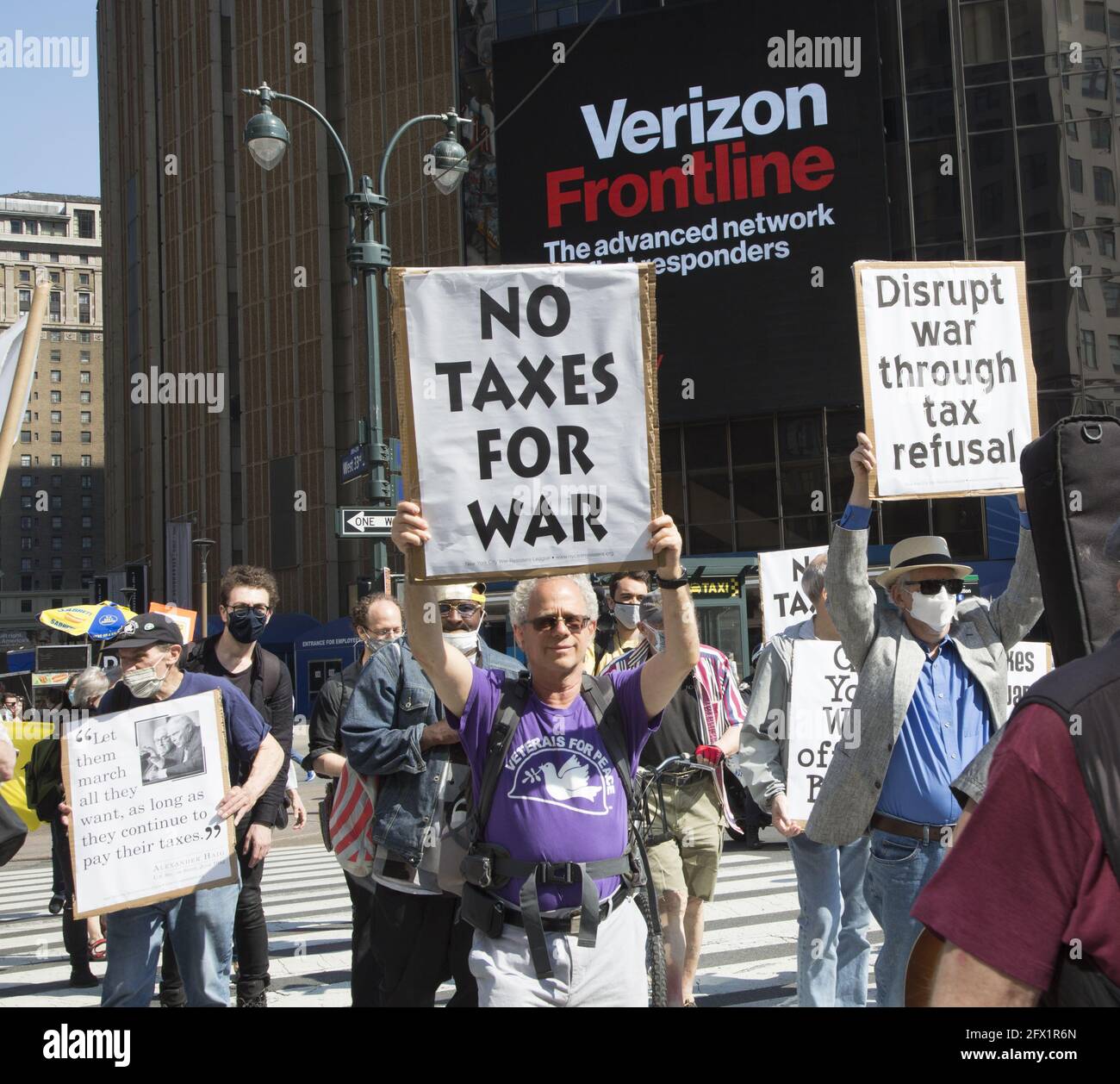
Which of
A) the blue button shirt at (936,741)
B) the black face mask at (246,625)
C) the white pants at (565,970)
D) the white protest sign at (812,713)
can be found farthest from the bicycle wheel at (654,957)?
the black face mask at (246,625)

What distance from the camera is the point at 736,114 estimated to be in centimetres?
3494

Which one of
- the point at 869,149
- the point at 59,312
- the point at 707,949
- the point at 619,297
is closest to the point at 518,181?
the point at 869,149

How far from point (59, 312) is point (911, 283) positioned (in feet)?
483

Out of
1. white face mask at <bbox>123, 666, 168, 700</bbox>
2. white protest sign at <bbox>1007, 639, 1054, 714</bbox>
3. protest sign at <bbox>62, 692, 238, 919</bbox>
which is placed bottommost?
protest sign at <bbox>62, 692, 238, 919</bbox>

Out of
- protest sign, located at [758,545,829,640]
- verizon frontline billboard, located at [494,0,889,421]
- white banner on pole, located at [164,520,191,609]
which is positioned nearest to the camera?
protest sign, located at [758,545,829,640]

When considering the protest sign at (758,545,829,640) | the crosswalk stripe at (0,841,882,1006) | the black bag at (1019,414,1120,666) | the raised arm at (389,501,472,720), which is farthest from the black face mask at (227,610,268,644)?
the black bag at (1019,414,1120,666)

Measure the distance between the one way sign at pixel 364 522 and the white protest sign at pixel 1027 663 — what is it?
742cm

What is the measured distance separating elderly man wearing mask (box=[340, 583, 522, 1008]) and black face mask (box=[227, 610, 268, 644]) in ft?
5.13

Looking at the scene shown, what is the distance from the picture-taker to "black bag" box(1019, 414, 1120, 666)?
249 centimetres

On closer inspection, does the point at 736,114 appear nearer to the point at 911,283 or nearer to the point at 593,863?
the point at 911,283

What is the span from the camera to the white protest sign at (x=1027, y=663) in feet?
21.8

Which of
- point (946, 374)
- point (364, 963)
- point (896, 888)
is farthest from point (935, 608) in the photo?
point (364, 963)

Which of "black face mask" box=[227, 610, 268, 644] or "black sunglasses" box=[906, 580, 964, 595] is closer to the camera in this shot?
"black sunglasses" box=[906, 580, 964, 595]

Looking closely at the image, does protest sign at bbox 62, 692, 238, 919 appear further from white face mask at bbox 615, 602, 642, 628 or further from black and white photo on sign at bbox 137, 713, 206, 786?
white face mask at bbox 615, 602, 642, 628
